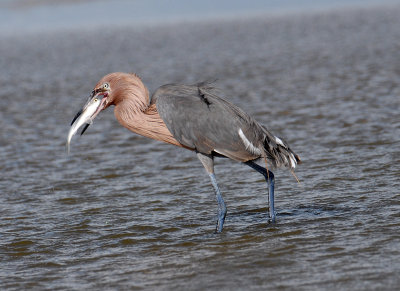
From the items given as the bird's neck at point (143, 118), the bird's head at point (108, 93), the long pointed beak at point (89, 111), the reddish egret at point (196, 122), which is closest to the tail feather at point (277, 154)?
the reddish egret at point (196, 122)

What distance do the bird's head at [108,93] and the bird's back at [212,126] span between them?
0.78 feet

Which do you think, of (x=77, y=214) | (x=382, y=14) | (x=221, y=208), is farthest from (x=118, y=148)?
(x=382, y=14)

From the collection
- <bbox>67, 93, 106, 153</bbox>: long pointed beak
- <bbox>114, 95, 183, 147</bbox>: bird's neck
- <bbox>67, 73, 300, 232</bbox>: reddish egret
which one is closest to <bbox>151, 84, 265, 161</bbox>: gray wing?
<bbox>67, 73, 300, 232</bbox>: reddish egret

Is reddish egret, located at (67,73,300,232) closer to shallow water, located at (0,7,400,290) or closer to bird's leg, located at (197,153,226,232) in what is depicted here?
bird's leg, located at (197,153,226,232)

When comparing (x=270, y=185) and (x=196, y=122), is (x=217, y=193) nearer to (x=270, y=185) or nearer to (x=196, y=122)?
(x=270, y=185)

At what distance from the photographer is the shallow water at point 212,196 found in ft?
18.5

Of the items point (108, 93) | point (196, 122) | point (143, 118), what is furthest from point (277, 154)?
point (108, 93)

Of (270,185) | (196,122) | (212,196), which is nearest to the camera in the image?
(196,122)

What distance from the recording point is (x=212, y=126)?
6699mm

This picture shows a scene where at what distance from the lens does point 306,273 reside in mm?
5301

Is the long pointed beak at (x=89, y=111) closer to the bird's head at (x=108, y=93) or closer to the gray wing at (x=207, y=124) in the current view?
the bird's head at (x=108, y=93)

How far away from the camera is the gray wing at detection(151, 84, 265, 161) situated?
6.65m

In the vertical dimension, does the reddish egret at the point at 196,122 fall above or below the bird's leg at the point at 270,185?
above

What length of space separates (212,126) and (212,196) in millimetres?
1421
